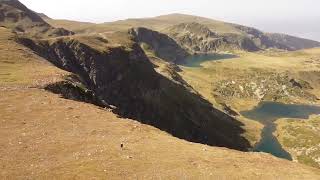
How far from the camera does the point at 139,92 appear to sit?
174 metres

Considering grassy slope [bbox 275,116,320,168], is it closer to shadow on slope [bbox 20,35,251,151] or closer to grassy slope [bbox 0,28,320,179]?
shadow on slope [bbox 20,35,251,151]

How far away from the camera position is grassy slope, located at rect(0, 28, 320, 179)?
3912cm

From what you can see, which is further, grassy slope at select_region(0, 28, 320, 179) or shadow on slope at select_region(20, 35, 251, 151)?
shadow on slope at select_region(20, 35, 251, 151)

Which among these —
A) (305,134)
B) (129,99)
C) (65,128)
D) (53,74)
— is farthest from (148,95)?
(65,128)

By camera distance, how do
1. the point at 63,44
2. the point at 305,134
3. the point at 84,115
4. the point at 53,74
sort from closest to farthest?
the point at 84,115 → the point at 53,74 → the point at 63,44 → the point at 305,134

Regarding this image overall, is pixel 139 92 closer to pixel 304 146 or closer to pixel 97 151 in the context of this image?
pixel 304 146

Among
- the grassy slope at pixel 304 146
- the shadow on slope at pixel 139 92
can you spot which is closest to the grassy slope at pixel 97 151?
the shadow on slope at pixel 139 92

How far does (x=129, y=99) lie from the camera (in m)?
166

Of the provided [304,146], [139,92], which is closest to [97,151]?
[139,92]

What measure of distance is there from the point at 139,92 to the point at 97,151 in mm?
131239

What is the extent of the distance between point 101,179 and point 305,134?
17614 cm

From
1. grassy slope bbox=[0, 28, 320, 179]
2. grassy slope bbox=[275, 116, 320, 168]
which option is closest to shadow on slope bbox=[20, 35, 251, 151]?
grassy slope bbox=[275, 116, 320, 168]

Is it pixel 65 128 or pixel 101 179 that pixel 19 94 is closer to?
pixel 65 128

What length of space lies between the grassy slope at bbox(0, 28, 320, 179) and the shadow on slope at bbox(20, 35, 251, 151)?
270 ft
